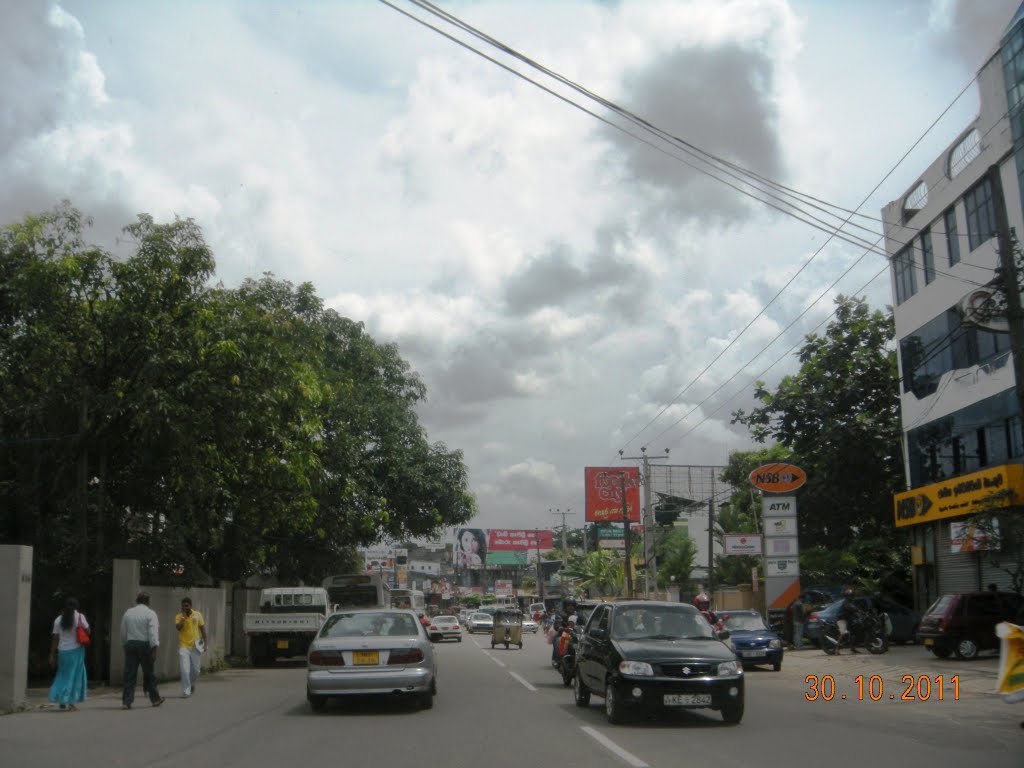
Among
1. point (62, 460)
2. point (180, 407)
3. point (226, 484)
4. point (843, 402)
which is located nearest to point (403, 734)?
point (180, 407)

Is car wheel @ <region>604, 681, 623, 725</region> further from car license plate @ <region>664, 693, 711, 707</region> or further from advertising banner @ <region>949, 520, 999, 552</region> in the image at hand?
advertising banner @ <region>949, 520, 999, 552</region>

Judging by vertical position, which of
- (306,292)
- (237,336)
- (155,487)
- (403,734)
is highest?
(306,292)

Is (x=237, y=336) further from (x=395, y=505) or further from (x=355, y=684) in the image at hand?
(x=395, y=505)

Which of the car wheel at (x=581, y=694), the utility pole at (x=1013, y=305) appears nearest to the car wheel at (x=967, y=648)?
the utility pole at (x=1013, y=305)

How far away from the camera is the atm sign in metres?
28.0

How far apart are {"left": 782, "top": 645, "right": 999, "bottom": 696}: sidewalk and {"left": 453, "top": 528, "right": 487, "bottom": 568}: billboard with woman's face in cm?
7672

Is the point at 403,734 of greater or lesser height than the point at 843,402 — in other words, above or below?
below

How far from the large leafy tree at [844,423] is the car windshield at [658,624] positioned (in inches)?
1061

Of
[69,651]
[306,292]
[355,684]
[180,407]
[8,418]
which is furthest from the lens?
[306,292]

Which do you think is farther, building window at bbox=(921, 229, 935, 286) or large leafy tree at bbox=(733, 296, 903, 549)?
large leafy tree at bbox=(733, 296, 903, 549)

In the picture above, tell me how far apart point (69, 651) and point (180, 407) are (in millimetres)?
5119

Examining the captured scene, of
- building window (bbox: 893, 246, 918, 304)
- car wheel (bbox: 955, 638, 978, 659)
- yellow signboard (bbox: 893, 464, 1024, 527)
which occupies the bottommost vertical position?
car wheel (bbox: 955, 638, 978, 659)

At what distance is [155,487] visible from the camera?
71.6 feet

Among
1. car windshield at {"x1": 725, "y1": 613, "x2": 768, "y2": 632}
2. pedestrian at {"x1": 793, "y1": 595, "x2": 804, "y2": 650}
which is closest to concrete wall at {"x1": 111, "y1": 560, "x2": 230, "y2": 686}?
car windshield at {"x1": 725, "y1": 613, "x2": 768, "y2": 632}
